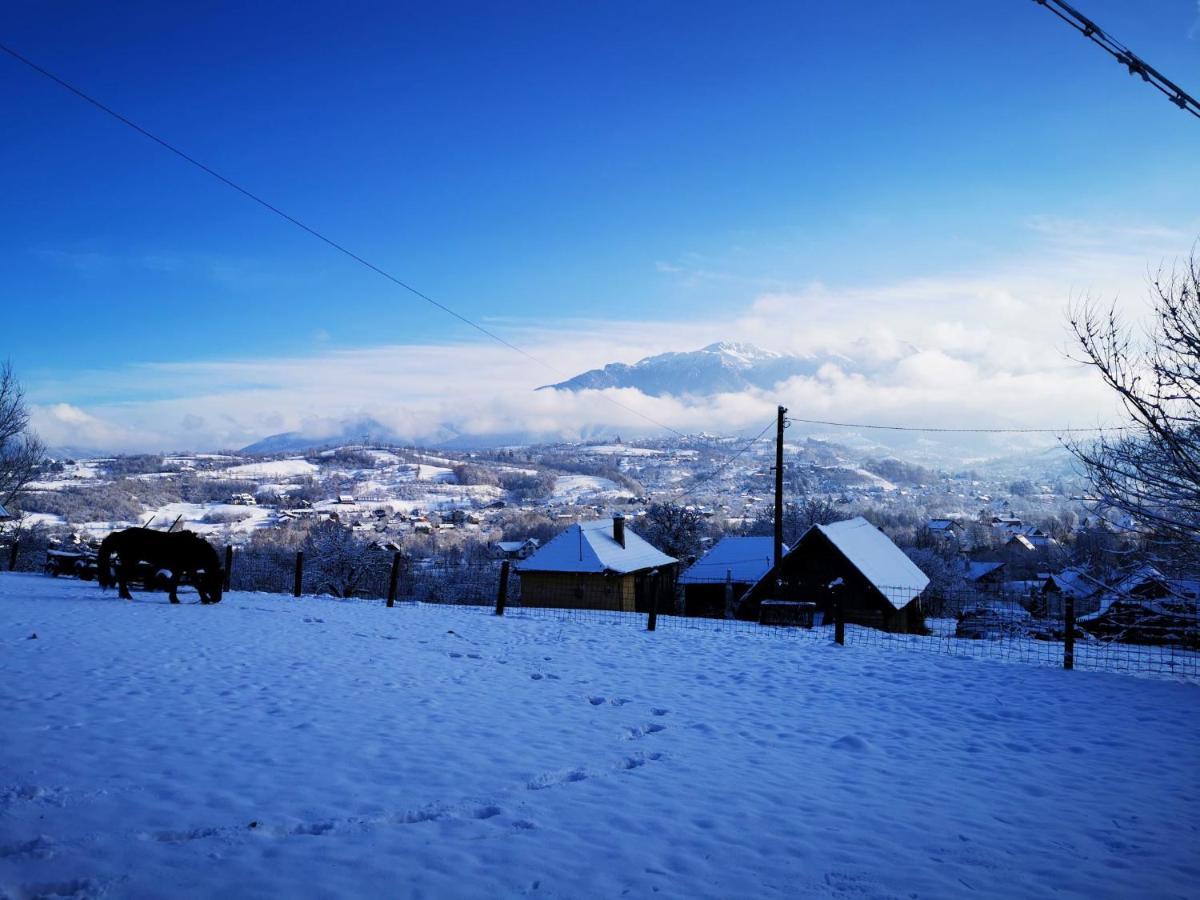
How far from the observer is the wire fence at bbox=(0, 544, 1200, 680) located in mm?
12484

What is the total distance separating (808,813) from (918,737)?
2.90 metres

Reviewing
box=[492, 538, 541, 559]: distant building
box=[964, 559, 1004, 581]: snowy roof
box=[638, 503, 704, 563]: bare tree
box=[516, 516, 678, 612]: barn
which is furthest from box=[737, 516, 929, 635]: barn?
box=[492, 538, 541, 559]: distant building

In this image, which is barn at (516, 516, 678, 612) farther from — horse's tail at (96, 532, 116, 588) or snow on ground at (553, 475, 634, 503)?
snow on ground at (553, 475, 634, 503)

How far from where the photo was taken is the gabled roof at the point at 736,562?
34312 millimetres

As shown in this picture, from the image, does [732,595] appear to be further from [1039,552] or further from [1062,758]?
[1039,552]

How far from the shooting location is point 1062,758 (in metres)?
6.64

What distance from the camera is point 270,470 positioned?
16225 centimetres

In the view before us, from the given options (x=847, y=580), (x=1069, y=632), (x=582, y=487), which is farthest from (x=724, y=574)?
(x=582, y=487)

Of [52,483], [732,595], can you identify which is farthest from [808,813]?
[52,483]

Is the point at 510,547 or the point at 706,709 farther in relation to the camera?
the point at 510,547

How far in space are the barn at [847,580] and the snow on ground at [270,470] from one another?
482 feet

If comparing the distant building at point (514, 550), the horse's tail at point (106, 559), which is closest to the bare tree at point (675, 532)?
the distant building at point (514, 550)

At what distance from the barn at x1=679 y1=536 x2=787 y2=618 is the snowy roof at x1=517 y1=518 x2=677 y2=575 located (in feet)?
8.76

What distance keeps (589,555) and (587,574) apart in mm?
908
